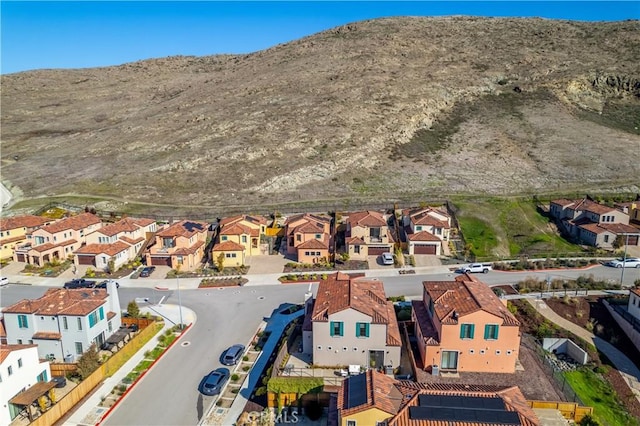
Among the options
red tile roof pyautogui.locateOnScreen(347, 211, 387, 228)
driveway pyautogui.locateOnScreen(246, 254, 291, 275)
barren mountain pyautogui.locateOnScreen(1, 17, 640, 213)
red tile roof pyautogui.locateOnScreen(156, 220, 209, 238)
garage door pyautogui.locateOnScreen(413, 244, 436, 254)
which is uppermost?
barren mountain pyautogui.locateOnScreen(1, 17, 640, 213)

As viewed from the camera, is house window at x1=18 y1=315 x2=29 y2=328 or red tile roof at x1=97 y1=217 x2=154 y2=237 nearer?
house window at x1=18 y1=315 x2=29 y2=328

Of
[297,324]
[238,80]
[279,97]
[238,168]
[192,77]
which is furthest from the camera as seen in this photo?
[192,77]

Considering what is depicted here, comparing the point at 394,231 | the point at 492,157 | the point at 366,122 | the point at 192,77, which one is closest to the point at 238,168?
the point at 366,122

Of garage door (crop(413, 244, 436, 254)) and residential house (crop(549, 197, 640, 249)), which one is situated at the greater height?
residential house (crop(549, 197, 640, 249))

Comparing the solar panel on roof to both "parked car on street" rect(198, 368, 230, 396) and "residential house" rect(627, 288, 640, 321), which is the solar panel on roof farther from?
"residential house" rect(627, 288, 640, 321)

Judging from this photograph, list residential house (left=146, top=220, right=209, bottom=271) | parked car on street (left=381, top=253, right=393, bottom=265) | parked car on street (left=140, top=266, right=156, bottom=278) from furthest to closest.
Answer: residential house (left=146, top=220, right=209, bottom=271), parked car on street (left=381, top=253, right=393, bottom=265), parked car on street (left=140, top=266, right=156, bottom=278)

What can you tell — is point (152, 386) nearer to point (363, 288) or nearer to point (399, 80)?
point (363, 288)

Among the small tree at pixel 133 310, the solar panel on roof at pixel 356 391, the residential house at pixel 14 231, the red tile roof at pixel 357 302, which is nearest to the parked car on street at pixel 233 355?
the red tile roof at pixel 357 302

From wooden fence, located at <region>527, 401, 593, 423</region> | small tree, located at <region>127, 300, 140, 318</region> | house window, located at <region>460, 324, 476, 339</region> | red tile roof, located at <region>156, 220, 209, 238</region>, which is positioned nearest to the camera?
wooden fence, located at <region>527, 401, 593, 423</region>

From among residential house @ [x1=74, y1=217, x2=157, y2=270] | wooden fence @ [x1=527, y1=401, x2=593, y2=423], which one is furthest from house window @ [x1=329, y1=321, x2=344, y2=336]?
residential house @ [x1=74, y1=217, x2=157, y2=270]
